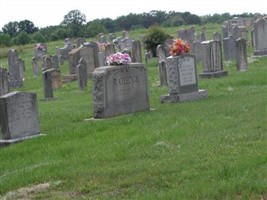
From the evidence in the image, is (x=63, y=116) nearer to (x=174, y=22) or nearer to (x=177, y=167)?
(x=177, y=167)

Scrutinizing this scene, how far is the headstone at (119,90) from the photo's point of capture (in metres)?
14.9

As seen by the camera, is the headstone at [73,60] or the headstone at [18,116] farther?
the headstone at [73,60]

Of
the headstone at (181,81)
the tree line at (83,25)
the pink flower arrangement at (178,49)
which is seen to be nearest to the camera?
the headstone at (181,81)

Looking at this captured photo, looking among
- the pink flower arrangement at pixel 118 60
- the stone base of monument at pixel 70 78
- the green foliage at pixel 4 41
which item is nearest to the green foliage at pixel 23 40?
the green foliage at pixel 4 41

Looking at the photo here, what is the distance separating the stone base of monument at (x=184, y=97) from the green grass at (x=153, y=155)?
0.76 metres

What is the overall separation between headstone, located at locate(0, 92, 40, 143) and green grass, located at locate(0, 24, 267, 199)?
16.4 inches

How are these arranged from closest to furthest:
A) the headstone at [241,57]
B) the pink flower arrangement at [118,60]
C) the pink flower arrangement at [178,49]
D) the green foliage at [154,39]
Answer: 1. the pink flower arrangement at [118,60]
2. the pink flower arrangement at [178,49]
3. the headstone at [241,57]
4. the green foliage at [154,39]

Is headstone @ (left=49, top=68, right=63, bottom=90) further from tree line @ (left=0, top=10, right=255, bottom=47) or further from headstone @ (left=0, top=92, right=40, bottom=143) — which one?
tree line @ (left=0, top=10, right=255, bottom=47)

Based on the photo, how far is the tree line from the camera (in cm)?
7312

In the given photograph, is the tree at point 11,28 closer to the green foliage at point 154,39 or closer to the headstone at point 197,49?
the green foliage at point 154,39

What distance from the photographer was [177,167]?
27.4 ft

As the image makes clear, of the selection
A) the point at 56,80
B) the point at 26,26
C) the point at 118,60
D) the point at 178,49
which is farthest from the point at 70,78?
the point at 26,26

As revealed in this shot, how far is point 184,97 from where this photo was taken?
55.9 ft

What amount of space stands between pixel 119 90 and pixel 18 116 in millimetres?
3146
